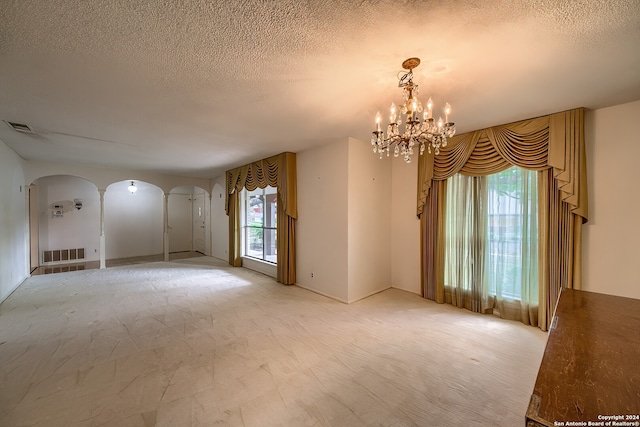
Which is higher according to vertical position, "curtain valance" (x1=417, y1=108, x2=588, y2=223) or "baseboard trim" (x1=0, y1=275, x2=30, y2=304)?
"curtain valance" (x1=417, y1=108, x2=588, y2=223)

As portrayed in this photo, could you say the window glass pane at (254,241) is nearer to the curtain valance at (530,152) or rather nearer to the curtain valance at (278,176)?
the curtain valance at (278,176)

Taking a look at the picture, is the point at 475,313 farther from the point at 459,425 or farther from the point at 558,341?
the point at 558,341

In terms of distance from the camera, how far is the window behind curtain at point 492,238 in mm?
3104

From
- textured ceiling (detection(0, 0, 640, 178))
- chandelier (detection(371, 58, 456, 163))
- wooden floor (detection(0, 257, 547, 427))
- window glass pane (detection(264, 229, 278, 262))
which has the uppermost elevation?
textured ceiling (detection(0, 0, 640, 178))

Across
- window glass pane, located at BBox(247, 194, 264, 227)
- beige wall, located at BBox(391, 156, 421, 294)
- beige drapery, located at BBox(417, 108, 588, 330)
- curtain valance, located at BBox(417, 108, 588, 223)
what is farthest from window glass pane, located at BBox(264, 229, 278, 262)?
beige drapery, located at BBox(417, 108, 588, 330)

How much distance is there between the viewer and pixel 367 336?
9.18ft

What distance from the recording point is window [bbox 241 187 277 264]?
5.85 metres

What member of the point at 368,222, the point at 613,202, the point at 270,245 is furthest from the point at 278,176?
the point at 613,202

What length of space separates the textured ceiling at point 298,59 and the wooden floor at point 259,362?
255 centimetres

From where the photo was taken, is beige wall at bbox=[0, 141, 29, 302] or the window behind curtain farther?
beige wall at bbox=[0, 141, 29, 302]

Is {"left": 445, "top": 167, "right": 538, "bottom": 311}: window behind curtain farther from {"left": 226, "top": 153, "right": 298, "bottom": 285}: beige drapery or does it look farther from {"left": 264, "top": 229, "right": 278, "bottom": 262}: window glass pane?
{"left": 264, "top": 229, "right": 278, "bottom": 262}: window glass pane

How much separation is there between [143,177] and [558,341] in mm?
8566

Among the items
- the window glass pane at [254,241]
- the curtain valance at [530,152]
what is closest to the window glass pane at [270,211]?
the window glass pane at [254,241]

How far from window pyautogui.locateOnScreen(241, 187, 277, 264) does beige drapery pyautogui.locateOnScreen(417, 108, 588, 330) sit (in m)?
4.02
